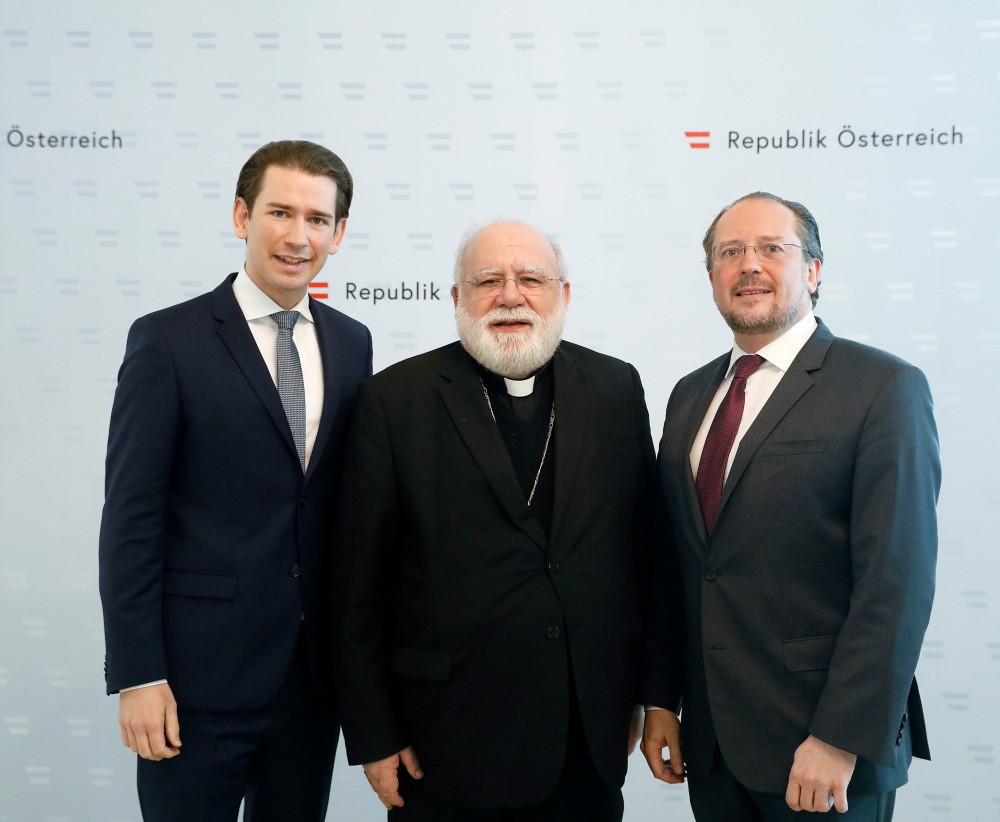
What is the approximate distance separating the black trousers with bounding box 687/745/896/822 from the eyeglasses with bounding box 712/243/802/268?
1107 millimetres

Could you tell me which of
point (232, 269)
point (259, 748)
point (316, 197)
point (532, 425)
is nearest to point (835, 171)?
point (532, 425)

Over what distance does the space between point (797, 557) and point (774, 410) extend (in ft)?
1.02

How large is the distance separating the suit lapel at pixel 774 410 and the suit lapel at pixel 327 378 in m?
0.90

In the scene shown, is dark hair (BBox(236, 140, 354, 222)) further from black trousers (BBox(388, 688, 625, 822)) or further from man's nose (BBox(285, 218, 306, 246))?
black trousers (BBox(388, 688, 625, 822))

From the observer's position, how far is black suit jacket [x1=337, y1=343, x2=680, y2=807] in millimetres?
1984

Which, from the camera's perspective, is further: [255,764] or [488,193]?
[488,193]

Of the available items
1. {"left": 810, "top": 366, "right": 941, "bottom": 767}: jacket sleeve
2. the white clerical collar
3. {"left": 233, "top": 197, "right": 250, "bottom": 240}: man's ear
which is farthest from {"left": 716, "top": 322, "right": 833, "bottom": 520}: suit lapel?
{"left": 233, "top": 197, "right": 250, "bottom": 240}: man's ear

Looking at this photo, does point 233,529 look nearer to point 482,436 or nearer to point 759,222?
point 482,436

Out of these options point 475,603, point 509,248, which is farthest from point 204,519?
point 509,248

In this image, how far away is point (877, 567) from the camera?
1.79m

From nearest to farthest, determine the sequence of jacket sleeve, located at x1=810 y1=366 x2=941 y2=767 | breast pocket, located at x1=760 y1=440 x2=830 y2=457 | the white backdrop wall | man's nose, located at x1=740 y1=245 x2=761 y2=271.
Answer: jacket sleeve, located at x1=810 y1=366 x2=941 y2=767, breast pocket, located at x1=760 y1=440 x2=830 y2=457, man's nose, located at x1=740 y1=245 x2=761 y2=271, the white backdrop wall

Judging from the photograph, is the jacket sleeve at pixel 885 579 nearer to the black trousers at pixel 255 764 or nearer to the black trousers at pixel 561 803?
the black trousers at pixel 561 803

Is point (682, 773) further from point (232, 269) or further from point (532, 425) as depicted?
point (232, 269)

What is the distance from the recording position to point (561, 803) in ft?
6.75
